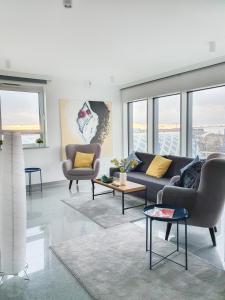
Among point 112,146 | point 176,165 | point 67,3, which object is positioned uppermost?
point 67,3

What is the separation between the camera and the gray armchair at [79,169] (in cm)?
498

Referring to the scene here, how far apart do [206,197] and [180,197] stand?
0.26m

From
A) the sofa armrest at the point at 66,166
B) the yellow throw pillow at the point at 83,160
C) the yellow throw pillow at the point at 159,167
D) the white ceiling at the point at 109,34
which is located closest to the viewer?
the white ceiling at the point at 109,34

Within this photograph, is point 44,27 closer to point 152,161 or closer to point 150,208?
point 150,208

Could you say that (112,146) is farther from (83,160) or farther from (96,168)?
(96,168)

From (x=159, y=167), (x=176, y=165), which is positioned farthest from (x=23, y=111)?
(x=176, y=165)

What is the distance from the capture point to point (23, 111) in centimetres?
540

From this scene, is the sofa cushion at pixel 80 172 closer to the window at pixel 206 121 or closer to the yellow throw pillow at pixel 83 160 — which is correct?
the yellow throw pillow at pixel 83 160

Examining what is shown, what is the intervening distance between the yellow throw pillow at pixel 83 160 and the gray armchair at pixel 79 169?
3.6 inches

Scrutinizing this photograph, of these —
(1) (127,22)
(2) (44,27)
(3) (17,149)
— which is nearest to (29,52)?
(2) (44,27)

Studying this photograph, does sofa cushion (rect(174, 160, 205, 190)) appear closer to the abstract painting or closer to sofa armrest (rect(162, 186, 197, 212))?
sofa armrest (rect(162, 186, 197, 212))

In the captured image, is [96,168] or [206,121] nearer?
[206,121]

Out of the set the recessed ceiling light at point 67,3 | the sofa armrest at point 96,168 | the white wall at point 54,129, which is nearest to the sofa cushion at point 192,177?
the recessed ceiling light at point 67,3

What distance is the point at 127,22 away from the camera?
276 centimetres
